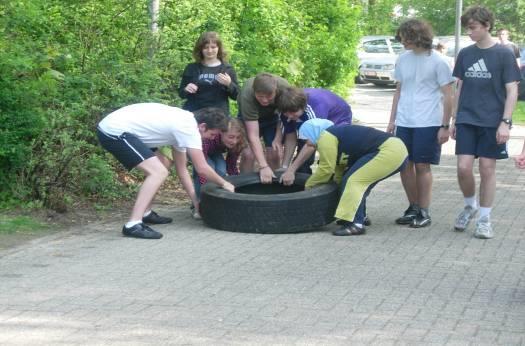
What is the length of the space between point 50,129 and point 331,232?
2.81m

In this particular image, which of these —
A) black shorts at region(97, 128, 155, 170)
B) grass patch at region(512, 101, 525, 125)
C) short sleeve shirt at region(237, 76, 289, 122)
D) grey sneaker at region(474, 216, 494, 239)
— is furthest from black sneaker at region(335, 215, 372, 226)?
Result: grass patch at region(512, 101, 525, 125)

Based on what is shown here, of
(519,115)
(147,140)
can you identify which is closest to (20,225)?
(147,140)

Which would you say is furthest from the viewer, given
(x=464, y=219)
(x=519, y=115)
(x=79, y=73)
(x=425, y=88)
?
(x=519, y=115)

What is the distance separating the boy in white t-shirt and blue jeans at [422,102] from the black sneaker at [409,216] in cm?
4

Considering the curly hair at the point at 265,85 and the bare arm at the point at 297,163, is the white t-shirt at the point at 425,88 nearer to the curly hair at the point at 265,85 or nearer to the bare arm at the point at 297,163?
the bare arm at the point at 297,163

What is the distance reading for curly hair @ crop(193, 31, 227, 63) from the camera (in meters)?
9.58

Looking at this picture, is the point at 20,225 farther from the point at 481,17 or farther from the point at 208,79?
the point at 481,17

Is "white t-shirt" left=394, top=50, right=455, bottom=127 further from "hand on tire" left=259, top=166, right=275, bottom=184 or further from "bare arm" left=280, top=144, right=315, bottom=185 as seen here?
"hand on tire" left=259, top=166, right=275, bottom=184

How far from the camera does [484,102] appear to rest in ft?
27.8

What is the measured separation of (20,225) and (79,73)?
2207 mm

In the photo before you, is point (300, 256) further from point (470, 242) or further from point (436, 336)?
point (436, 336)

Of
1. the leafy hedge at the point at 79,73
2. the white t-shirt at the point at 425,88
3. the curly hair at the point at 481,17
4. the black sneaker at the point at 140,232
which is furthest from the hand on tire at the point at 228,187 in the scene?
the curly hair at the point at 481,17

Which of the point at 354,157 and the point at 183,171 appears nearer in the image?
the point at 354,157

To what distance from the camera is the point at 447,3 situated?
48.1m
